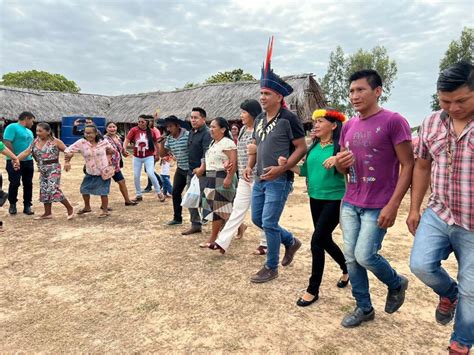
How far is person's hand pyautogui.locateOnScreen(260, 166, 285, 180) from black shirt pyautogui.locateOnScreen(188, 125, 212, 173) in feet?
5.97

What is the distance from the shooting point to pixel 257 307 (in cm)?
304

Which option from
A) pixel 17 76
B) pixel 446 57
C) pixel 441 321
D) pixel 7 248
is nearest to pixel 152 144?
pixel 7 248

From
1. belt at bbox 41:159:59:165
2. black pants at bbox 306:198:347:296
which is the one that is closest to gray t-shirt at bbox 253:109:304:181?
black pants at bbox 306:198:347:296

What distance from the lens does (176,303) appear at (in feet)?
10.2

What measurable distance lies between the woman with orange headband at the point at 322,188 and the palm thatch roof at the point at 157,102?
17219mm

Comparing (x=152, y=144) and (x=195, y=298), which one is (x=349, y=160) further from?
(x=152, y=144)

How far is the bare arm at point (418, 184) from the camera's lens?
229 cm

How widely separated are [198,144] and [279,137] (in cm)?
195

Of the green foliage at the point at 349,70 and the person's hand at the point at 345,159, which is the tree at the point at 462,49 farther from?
the person's hand at the point at 345,159

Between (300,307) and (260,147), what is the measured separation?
152 cm

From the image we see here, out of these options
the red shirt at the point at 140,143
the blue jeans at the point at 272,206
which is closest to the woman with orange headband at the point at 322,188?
the blue jeans at the point at 272,206

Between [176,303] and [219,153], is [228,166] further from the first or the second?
[176,303]

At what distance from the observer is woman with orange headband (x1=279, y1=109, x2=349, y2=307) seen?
2.93m

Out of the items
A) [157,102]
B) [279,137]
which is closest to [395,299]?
[279,137]
